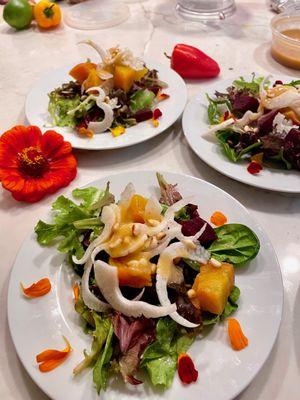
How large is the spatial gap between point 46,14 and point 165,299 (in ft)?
7.72

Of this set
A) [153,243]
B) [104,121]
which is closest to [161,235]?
[153,243]

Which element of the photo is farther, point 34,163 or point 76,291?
point 34,163

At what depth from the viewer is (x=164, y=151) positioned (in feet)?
5.93

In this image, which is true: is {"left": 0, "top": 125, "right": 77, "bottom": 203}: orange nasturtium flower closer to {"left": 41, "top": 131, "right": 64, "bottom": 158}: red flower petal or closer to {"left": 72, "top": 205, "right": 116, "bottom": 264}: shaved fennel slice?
{"left": 41, "top": 131, "right": 64, "bottom": 158}: red flower petal

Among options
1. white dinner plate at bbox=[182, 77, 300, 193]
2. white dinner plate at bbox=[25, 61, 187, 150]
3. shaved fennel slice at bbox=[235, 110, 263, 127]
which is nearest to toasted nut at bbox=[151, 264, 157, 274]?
white dinner plate at bbox=[182, 77, 300, 193]

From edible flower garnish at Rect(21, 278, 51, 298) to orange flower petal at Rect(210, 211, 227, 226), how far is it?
1.80 ft

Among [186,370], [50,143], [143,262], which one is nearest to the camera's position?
[186,370]

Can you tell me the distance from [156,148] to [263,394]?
1.11 m

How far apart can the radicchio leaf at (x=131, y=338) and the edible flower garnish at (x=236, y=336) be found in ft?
0.65

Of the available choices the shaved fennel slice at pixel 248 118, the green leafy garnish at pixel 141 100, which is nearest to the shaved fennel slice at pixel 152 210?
the shaved fennel slice at pixel 248 118

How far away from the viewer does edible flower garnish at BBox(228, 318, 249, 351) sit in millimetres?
999

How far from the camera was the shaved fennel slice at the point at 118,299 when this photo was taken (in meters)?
1.01

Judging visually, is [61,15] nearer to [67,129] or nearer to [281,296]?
[67,129]

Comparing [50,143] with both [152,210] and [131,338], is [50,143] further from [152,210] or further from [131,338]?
[131,338]
